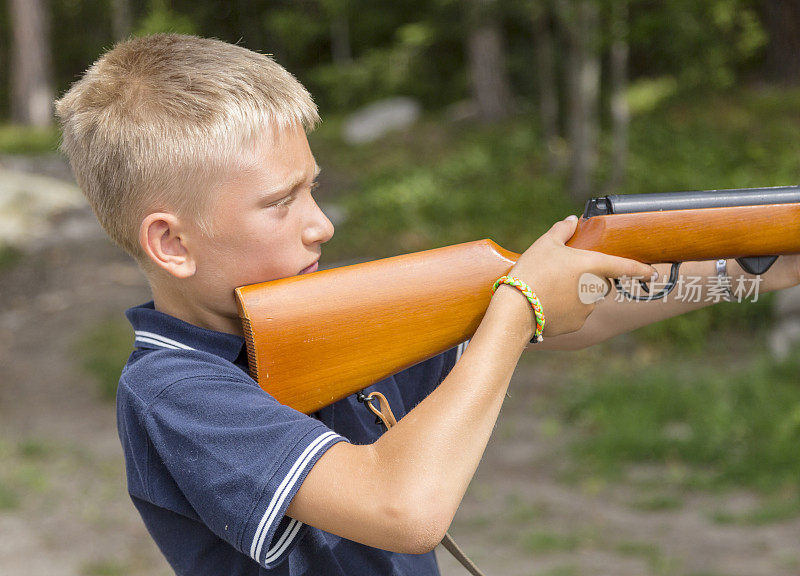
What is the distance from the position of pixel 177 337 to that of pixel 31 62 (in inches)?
807

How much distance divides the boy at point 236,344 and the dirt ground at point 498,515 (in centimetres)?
304

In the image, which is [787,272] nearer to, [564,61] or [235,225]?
[235,225]

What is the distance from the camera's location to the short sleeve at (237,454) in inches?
51.5

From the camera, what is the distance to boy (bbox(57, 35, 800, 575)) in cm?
130

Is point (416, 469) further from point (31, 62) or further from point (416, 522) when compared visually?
point (31, 62)

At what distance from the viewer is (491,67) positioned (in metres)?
14.6

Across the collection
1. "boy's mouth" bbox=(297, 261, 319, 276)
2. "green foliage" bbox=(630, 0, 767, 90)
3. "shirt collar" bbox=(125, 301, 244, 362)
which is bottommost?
"green foliage" bbox=(630, 0, 767, 90)

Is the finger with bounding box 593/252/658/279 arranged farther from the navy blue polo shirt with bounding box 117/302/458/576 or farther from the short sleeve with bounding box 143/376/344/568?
the short sleeve with bounding box 143/376/344/568

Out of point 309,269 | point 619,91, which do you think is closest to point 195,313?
point 309,269

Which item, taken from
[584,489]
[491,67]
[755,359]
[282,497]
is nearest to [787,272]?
[282,497]

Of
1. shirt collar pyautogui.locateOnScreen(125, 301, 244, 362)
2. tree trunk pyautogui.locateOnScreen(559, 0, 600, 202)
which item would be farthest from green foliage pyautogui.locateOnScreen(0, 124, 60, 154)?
shirt collar pyautogui.locateOnScreen(125, 301, 244, 362)

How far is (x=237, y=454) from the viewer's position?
133 centimetres

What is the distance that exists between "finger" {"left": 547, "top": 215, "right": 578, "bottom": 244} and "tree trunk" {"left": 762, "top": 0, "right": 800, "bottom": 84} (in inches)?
450

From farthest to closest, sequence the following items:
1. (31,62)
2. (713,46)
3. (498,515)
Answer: (31,62)
(713,46)
(498,515)
